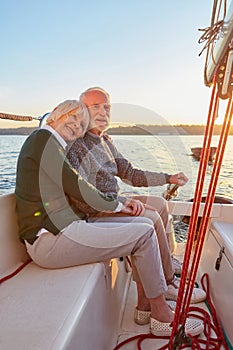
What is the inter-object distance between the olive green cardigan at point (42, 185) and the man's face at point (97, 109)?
1.38 ft

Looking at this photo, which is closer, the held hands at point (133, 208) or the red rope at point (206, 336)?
the red rope at point (206, 336)

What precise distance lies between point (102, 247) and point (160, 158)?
192cm

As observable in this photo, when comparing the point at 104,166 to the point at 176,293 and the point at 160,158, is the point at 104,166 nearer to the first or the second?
the point at 176,293

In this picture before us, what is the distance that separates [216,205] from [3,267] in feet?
4.04

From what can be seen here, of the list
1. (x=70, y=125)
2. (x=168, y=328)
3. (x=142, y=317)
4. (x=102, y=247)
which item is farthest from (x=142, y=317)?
(x=70, y=125)

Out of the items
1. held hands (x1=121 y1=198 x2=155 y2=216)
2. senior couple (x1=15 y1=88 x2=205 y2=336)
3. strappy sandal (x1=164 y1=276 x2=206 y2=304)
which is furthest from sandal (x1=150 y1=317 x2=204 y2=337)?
held hands (x1=121 y1=198 x2=155 y2=216)

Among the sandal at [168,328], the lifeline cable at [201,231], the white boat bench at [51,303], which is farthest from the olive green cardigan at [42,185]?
the sandal at [168,328]

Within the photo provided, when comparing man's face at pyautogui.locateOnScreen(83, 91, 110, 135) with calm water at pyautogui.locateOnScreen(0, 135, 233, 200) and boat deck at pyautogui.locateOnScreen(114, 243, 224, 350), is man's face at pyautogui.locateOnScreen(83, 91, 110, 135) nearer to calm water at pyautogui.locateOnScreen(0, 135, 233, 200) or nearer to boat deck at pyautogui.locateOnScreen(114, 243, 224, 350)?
calm water at pyautogui.locateOnScreen(0, 135, 233, 200)

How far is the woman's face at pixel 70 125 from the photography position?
1182mm

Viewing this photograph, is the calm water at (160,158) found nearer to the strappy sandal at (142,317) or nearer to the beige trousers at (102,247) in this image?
the beige trousers at (102,247)

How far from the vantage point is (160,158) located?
9.58 ft

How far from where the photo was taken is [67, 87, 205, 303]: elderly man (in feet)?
4.50

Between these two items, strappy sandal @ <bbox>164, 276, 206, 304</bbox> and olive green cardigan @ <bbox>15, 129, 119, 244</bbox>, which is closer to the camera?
olive green cardigan @ <bbox>15, 129, 119, 244</bbox>

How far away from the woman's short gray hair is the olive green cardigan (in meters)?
0.11
